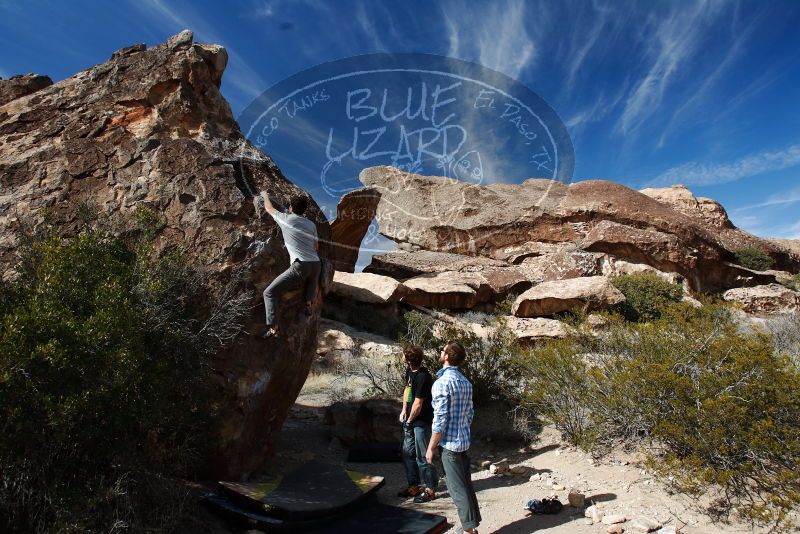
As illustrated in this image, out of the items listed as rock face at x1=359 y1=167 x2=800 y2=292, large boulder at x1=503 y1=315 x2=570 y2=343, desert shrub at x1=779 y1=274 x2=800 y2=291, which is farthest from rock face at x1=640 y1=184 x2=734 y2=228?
large boulder at x1=503 y1=315 x2=570 y2=343

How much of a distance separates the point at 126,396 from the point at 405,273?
50.5 ft

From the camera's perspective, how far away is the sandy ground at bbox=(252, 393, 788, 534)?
391 centimetres

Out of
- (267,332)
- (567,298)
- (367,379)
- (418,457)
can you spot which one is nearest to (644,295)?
(567,298)

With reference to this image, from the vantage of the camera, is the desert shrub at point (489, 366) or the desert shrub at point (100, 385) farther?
the desert shrub at point (489, 366)

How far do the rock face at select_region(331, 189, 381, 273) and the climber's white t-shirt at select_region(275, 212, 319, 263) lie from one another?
470 inches

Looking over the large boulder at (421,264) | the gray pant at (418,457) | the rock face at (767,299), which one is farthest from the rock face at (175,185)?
the rock face at (767,299)

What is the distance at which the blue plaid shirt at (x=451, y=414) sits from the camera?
3785 millimetres

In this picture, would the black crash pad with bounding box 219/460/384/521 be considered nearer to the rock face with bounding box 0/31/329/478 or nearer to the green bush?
the rock face with bounding box 0/31/329/478

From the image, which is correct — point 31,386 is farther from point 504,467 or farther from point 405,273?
point 405,273

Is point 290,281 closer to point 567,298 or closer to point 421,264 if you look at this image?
point 567,298

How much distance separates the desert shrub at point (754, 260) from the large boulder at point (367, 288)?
1593 centimetres

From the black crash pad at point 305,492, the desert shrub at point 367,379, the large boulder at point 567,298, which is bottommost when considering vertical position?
the black crash pad at point 305,492

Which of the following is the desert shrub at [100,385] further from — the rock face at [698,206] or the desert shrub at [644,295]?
the rock face at [698,206]

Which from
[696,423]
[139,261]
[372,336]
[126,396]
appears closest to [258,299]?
[139,261]
